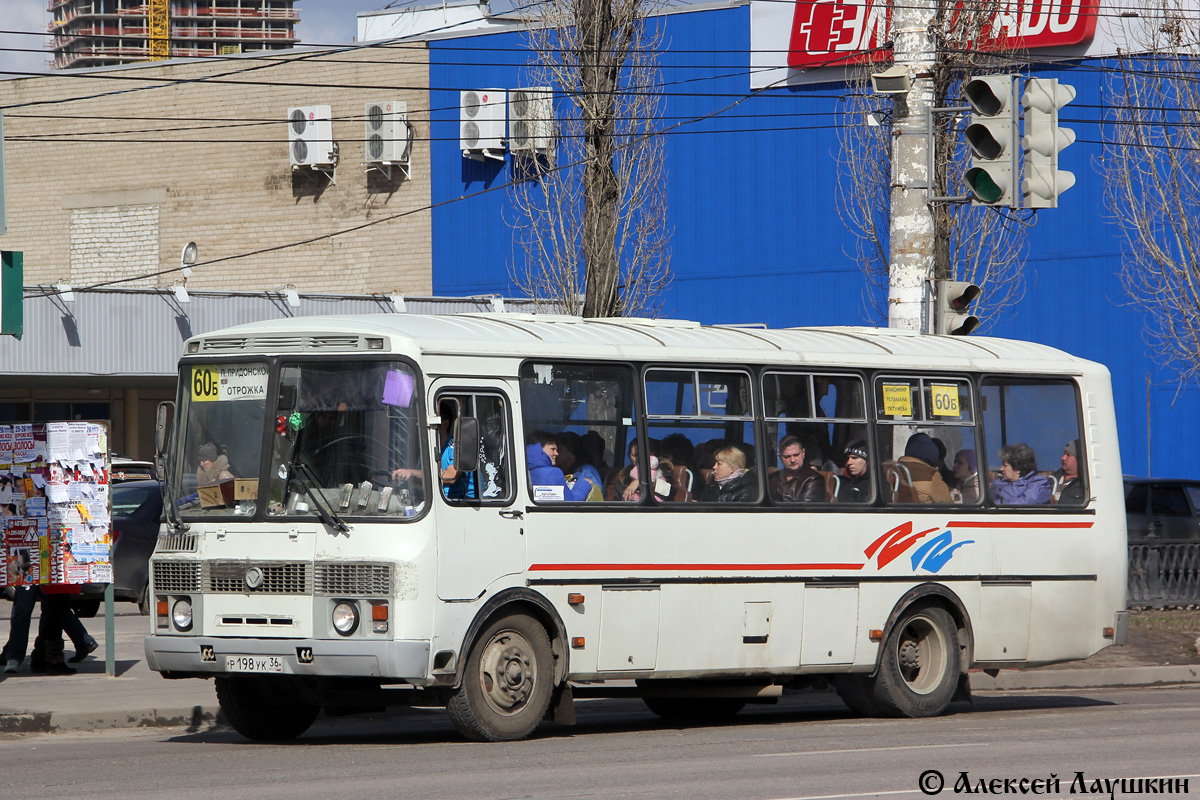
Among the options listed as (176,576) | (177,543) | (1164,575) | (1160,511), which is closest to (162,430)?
(177,543)


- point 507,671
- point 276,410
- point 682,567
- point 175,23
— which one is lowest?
point 507,671

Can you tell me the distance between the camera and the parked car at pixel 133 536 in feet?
67.2

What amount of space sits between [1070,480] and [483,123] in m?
27.2

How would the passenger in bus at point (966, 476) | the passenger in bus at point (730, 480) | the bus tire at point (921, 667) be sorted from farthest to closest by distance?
the passenger in bus at point (966, 476)
the bus tire at point (921, 667)
the passenger in bus at point (730, 480)

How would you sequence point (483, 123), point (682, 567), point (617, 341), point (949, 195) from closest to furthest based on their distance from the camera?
point (682, 567) < point (617, 341) < point (949, 195) < point (483, 123)

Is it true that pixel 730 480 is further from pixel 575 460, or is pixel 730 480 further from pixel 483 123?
pixel 483 123

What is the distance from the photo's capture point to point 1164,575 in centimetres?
2216

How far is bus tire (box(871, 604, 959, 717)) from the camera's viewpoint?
13172 mm

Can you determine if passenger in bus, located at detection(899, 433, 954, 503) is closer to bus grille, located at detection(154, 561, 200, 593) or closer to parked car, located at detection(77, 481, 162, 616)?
bus grille, located at detection(154, 561, 200, 593)

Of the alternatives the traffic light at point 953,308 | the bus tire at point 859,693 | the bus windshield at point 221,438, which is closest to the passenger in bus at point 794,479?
the bus tire at point 859,693

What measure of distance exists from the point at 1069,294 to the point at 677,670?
22755mm

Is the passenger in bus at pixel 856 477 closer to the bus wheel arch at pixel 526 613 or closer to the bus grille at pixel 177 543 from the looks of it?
the bus wheel arch at pixel 526 613

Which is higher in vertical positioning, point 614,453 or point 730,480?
point 614,453

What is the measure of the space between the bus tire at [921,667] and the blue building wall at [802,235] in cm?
1959
